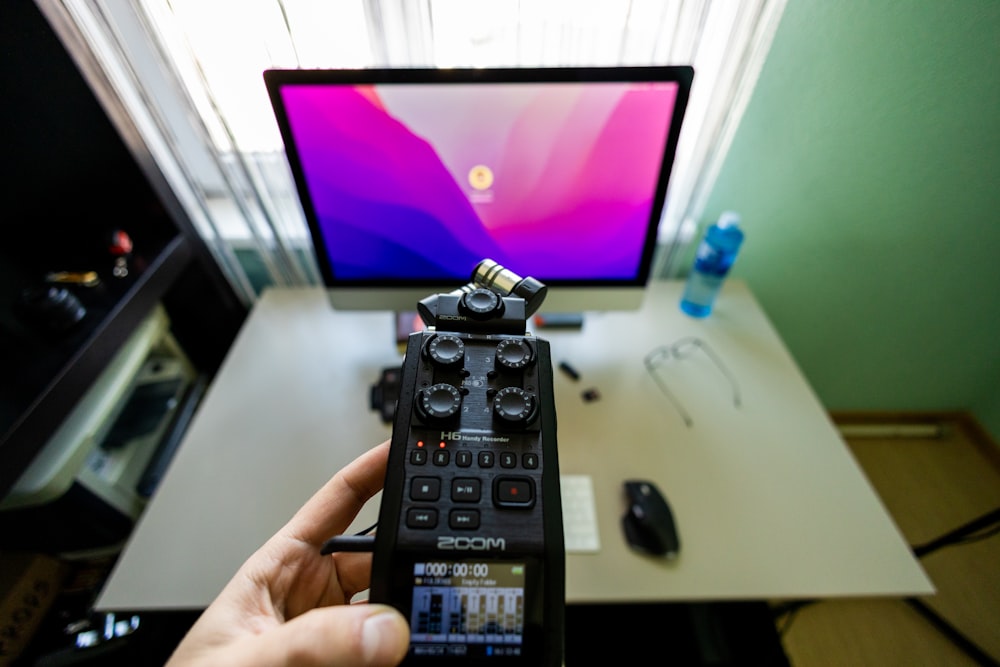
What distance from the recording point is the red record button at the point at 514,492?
1.39 feet

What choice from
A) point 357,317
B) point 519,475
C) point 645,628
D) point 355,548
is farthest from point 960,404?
point 357,317

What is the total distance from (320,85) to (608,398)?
2.40 ft

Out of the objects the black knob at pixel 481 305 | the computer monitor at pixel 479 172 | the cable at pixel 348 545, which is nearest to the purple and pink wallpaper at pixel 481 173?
the computer monitor at pixel 479 172

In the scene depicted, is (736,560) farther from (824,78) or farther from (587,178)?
(824,78)

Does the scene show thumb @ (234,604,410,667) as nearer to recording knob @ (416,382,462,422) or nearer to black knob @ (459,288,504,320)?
recording knob @ (416,382,462,422)

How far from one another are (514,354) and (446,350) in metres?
0.07

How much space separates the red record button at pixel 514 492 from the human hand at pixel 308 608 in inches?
5.1

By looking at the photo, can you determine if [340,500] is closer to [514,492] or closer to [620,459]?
[514,492]

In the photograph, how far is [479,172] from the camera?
737 mm

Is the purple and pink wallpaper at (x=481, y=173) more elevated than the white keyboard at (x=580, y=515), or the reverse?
the purple and pink wallpaper at (x=481, y=173)

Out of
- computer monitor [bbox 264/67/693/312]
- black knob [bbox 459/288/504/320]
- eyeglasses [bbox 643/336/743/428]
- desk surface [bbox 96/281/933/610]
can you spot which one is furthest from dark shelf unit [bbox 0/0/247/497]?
eyeglasses [bbox 643/336/743/428]

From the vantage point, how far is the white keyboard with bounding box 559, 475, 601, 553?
0.67m

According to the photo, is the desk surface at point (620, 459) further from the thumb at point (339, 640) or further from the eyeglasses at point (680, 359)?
the thumb at point (339, 640)

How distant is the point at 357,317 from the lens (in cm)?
103
